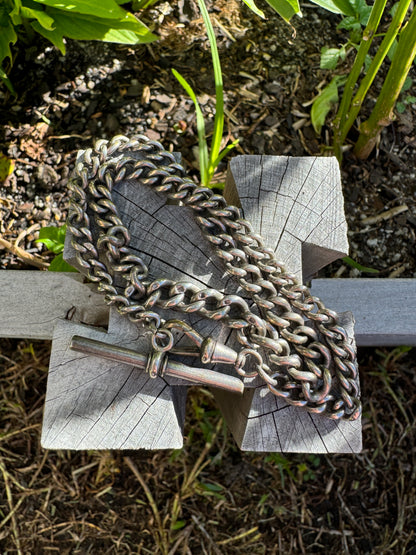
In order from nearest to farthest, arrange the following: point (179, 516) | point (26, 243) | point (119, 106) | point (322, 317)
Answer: point (322, 317)
point (179, 516)
point (26, 243)
point (119, 106)

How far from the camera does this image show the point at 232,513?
61.1 inches

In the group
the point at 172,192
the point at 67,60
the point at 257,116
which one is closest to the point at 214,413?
the point at 172,192

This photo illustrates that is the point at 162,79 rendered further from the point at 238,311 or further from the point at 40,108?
the point at 238,311

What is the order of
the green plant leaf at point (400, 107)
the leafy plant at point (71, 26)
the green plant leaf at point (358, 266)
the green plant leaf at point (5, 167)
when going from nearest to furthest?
the leafy plant at point (71, 26) → the green plant leaf at point (358, 266) → the green plant leaf at point (5, 167) → the green plant leaf at point (400, 107)

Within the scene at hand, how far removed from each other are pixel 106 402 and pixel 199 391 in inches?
27.2

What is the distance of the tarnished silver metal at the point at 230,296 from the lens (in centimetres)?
97

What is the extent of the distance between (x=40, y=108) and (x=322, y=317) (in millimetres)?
1249

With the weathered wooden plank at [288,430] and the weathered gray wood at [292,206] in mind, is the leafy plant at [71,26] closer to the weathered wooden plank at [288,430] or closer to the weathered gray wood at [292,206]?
the weathered gray wood at [292,206]

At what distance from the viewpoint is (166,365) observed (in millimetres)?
934

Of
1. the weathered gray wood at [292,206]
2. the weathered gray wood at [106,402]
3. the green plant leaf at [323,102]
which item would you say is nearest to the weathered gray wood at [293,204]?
the weathered gray wood at [292,206]

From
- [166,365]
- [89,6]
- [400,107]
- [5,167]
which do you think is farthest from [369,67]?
[5,167]

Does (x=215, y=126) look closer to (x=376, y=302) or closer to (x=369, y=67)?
(x=369, y=67)

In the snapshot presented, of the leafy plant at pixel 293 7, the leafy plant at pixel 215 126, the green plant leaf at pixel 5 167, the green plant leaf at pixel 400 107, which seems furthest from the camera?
the green plant leaf at pixel 400 107

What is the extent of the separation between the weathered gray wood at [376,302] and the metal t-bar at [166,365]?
0.47m
